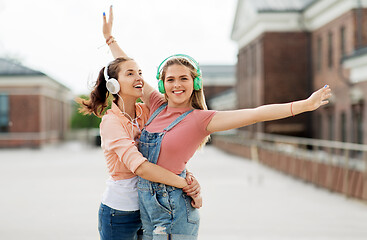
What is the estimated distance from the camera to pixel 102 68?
380cm

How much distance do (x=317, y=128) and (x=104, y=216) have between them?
90.0 feet

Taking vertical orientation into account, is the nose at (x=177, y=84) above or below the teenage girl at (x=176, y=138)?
above

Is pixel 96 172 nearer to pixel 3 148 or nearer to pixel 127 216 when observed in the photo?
pixel 127 216

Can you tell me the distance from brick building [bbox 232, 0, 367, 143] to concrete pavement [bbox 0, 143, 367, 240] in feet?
24.6

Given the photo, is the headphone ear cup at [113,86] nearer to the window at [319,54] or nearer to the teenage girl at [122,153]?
the teenage girl at [122,153]

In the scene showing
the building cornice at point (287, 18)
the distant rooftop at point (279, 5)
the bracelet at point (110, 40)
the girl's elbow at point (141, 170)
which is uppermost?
the distant rooftop at point (279, 5)

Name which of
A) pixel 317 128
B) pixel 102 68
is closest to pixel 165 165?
pixel 102 68

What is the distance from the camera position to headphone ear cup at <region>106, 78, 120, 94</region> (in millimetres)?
3551

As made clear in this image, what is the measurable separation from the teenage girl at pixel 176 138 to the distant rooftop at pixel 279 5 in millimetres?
28703

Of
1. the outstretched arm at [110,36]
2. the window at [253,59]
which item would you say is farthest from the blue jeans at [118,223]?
the window at [253,59]

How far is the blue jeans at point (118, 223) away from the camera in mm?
3535

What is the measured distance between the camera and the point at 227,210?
11641mm

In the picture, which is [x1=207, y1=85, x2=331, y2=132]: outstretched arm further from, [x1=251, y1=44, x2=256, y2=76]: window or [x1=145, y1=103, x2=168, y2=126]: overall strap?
[x1=251, y1=44, x2=256, y2=76]: window

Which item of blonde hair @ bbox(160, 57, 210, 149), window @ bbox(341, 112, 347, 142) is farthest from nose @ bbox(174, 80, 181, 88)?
window @ bbox(341, 112, 347, 142)
